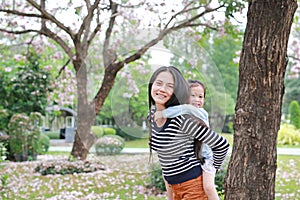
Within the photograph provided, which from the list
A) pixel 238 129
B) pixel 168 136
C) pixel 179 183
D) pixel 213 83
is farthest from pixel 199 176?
pixel 238 129

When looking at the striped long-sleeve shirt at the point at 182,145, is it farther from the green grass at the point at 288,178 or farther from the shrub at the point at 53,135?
the shrub at the point at 53,135

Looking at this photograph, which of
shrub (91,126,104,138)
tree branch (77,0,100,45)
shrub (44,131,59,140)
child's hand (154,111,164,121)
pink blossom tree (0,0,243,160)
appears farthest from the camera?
shrub (44,131,59,140)

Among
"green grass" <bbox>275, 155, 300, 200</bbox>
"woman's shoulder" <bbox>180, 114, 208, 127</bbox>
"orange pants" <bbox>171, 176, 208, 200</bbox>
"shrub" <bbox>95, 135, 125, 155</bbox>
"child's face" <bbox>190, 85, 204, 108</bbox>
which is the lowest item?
"green grass" <bbox>275, 155, 300, 200</bbox>

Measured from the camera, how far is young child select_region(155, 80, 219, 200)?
6.57ft

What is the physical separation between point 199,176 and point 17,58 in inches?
357

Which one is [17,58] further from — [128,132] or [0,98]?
[128,132]

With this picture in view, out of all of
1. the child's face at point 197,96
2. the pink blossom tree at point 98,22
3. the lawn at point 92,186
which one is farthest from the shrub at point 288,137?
the child's face at point 197,96

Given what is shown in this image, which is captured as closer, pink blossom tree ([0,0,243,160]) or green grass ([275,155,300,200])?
pink blossom tree ([0,0,243,160])

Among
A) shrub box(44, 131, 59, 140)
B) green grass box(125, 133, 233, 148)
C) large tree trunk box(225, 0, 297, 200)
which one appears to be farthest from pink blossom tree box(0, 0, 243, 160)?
shrub box(44, 131, 59, 140)

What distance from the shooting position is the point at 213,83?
2223 mm

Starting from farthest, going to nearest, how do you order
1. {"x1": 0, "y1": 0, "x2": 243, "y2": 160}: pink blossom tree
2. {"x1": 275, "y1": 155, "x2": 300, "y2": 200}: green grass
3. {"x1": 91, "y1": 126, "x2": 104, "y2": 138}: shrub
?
{"x1": 275, "y1": 155, "x2": 300, "y2": 200}: green grass → {"x1": 0, "y1": 0, "x2": 243, "y2": 160}: pink blossom tree → {"x1": 91, "y1": 126, "x2": 104, "y2": 138}: shrub

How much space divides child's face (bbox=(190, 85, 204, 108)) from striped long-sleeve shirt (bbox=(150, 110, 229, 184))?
6.9 inches

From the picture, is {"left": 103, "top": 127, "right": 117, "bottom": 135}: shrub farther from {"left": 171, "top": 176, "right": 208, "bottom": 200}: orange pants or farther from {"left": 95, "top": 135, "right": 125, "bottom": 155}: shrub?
{"left": 171, "top": 176, "right": 208, "bottom": 200}: orange pants

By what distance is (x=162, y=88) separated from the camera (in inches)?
80.9
